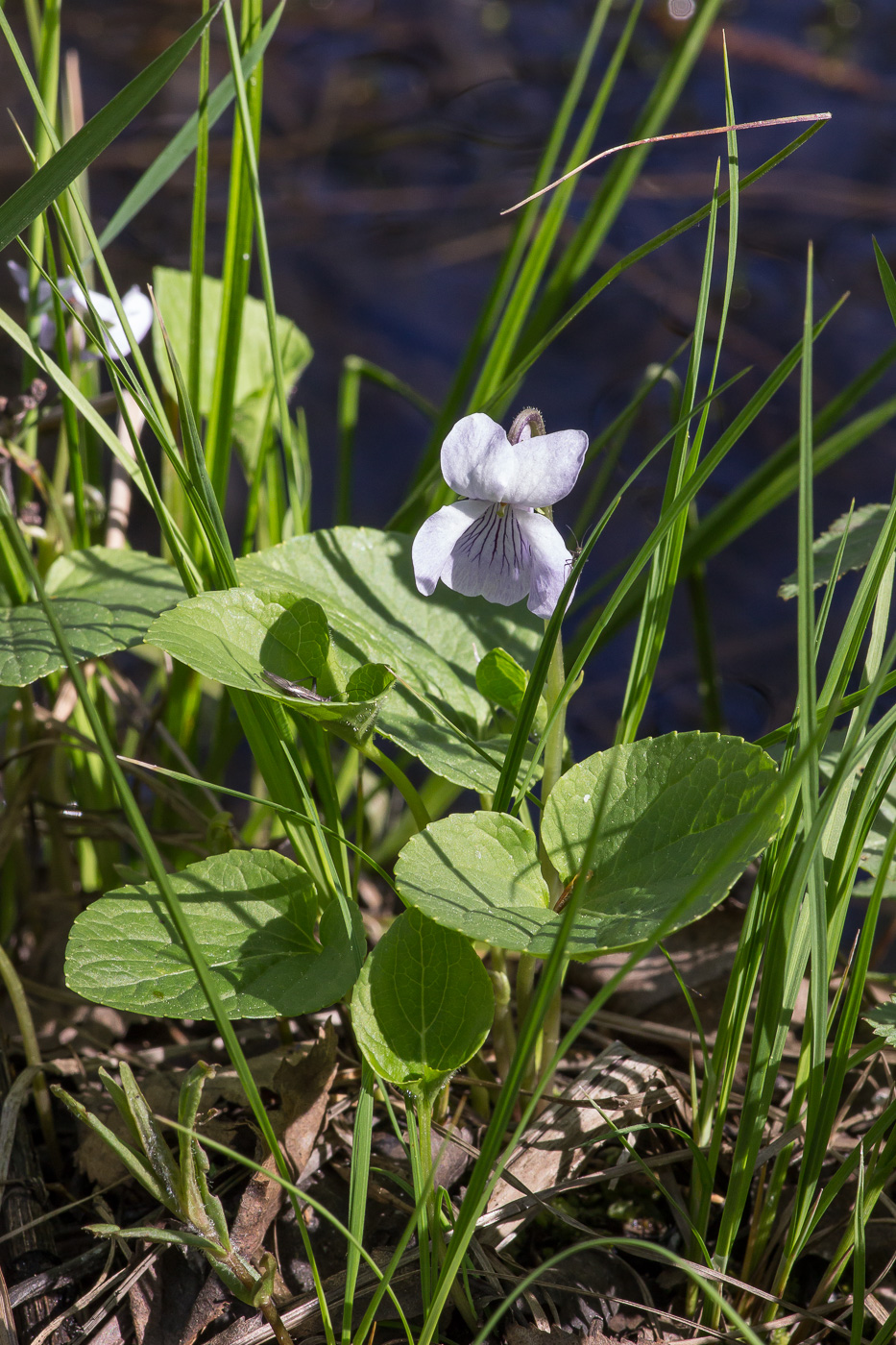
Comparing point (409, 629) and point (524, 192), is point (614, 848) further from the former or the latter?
point (524, 192)

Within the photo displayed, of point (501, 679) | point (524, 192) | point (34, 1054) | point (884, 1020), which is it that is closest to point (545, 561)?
point (501, 679)

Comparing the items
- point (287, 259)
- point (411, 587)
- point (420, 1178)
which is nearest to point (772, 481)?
point (411, 587)

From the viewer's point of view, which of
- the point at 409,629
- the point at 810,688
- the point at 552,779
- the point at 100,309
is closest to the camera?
the point at 810,688

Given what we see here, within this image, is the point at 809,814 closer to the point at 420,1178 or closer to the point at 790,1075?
the point at 420,1178

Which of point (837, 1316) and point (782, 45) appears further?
point (782, 45)

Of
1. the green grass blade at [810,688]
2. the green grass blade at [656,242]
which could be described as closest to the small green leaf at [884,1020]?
the green grass blade at [810,688]

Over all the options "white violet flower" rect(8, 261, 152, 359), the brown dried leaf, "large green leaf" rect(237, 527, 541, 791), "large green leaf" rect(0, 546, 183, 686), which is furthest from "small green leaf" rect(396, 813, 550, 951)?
"white violet flower" rect(8, 261, 152, 359)
